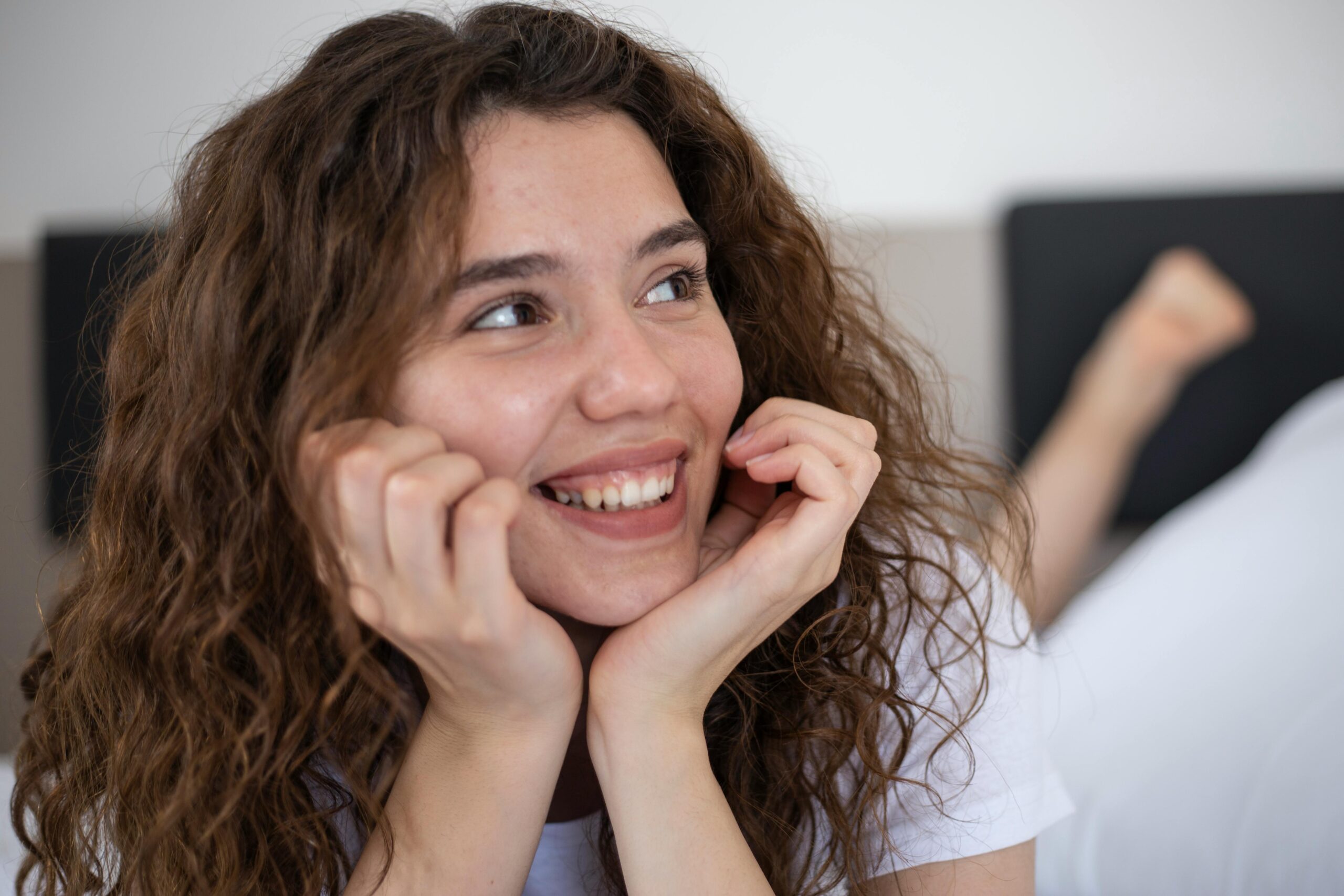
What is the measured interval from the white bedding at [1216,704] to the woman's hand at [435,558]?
84 centimetres

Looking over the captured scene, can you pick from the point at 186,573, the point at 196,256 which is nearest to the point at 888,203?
the point at 196,256

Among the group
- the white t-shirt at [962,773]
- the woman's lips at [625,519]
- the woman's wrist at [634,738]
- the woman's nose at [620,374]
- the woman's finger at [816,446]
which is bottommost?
the white t-shirt at [962,773]

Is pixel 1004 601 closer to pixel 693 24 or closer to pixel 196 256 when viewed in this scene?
pixel 196 256

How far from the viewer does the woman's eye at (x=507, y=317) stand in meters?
0.88

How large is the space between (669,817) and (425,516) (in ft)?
1.12

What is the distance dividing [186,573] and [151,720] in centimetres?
16

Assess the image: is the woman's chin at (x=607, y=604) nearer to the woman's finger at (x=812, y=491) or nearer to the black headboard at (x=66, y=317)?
the woman's finger at (x=812, y=491)

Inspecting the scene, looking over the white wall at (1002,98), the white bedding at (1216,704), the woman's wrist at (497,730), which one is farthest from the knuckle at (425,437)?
the white wall at (1002,98)

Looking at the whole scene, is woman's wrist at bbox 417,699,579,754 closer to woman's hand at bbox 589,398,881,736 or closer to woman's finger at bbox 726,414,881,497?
woman's hand at bbox 589,398,881,736

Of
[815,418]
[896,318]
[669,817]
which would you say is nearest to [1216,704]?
[815,418]

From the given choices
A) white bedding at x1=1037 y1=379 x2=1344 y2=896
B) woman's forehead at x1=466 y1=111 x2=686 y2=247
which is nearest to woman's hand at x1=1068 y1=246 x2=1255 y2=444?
white bedding at x1=1037 y1=379 x2=1344 y2=896

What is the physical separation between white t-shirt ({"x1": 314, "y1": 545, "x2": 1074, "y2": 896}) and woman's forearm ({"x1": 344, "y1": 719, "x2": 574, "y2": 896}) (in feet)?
0.57

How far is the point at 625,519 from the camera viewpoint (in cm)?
91

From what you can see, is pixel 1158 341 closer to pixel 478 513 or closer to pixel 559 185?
pixel 559 185
